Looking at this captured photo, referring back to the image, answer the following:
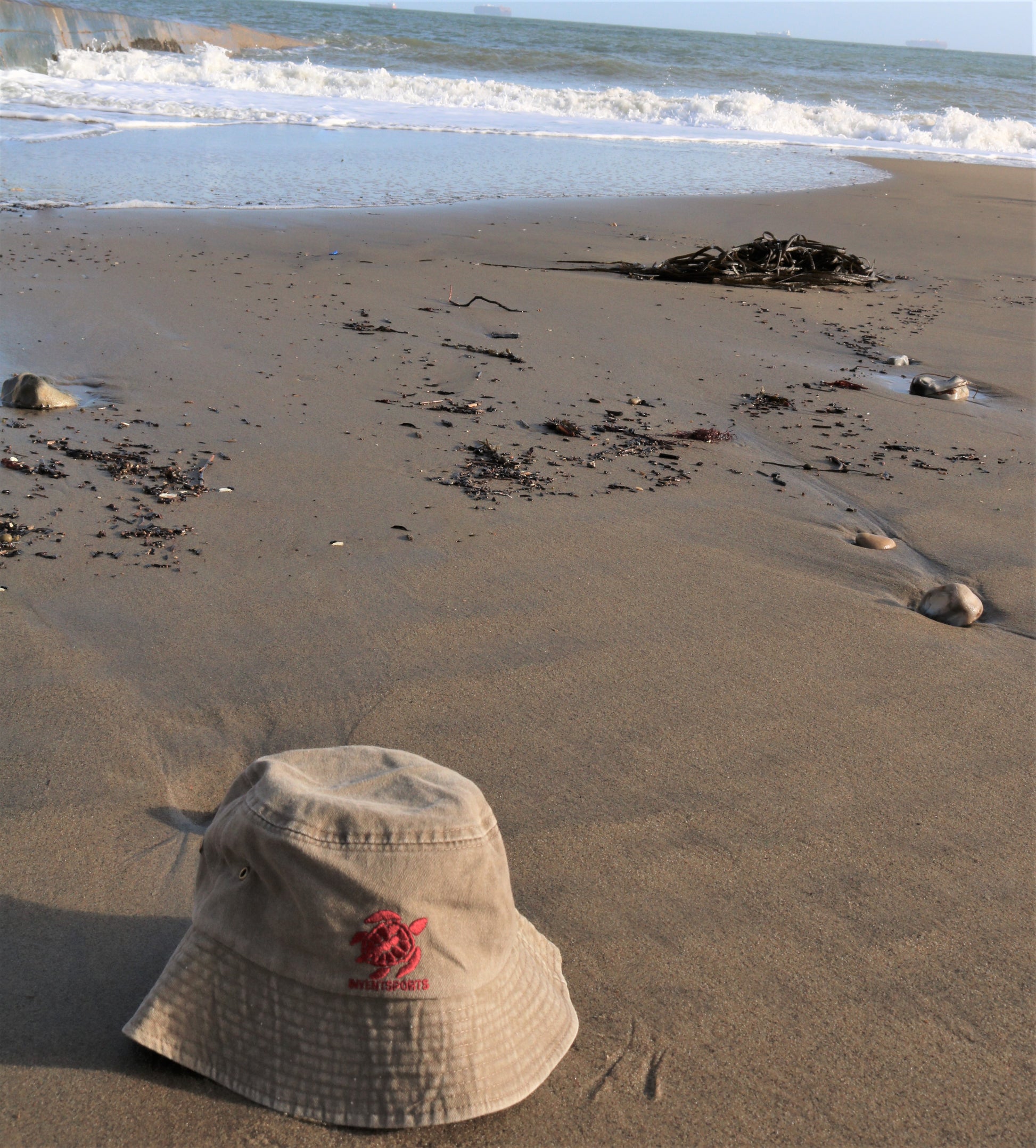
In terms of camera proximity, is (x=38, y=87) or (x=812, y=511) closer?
(x=812, y=511)

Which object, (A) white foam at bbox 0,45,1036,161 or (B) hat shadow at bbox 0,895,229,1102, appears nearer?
(B) hat shadow at bbox 0,895,229,1102

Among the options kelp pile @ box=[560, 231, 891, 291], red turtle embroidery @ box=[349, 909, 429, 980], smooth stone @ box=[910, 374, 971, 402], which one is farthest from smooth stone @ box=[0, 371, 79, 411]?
kelp pile @ box=[560, 231, 891, 291]

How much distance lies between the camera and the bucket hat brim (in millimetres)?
1383

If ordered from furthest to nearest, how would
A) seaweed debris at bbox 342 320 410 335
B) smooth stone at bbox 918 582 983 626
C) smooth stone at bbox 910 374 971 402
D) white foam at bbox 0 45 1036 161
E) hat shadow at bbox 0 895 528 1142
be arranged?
white foam at bbox 0 45 1036 161, seaweed debris at bbox 342 320 410 335, smooth stone at bbox 910 374 971 402, smooth stone at bbox 918 582 983 626, hat shadow at bbox 0 895 528 1142

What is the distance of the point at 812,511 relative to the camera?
3.81 metres

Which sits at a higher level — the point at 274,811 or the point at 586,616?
the point at 274,811

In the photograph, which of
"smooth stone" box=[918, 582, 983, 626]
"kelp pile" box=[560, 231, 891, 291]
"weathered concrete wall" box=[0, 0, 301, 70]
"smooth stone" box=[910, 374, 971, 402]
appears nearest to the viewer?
"smooth stone" box=[918, 582, 983, 626]

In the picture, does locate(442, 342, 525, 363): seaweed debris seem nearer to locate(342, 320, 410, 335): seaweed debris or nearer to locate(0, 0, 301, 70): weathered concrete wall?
locate(342, 320, 410, 335): seaweed debris

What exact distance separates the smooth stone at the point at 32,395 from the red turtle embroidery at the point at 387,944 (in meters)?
3.42

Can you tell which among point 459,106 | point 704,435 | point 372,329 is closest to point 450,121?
point 459,106

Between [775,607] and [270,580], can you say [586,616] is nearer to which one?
[775,607]

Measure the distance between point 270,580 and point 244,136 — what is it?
11981 mm

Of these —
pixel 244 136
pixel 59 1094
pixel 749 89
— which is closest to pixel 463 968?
pixel 59 1094

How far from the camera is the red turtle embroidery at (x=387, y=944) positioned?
136 centimetres
